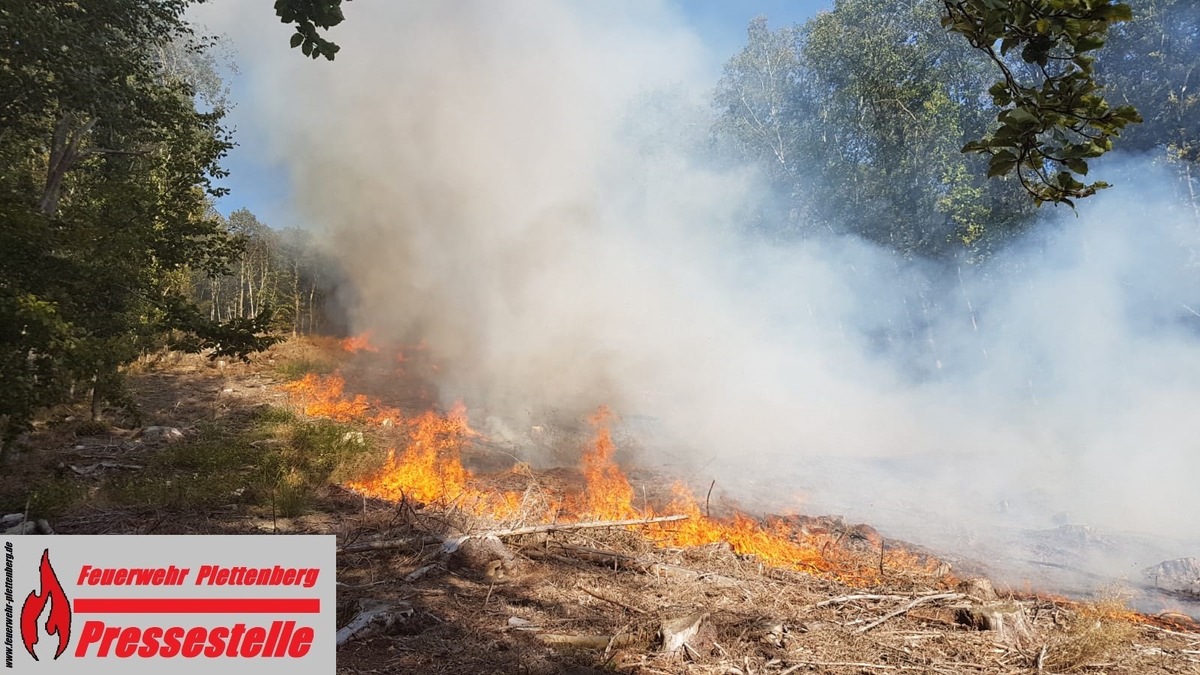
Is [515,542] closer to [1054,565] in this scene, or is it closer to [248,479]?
[248,479]

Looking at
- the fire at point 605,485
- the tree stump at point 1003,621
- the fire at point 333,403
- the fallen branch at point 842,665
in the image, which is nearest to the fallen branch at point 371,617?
the fallen branch at point 842,665

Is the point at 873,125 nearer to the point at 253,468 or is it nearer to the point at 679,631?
the point at 253,468

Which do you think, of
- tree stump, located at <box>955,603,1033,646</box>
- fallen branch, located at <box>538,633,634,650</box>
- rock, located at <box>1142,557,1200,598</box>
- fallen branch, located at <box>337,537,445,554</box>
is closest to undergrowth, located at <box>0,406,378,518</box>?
fallen branch, located at <box>337,537,445,554</box>

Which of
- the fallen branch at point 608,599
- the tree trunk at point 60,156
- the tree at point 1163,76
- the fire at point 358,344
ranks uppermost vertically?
the tree at point 1163,76

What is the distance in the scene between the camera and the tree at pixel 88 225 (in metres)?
5.18

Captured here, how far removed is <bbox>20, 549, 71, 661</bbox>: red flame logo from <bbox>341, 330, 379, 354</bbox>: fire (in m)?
15.0

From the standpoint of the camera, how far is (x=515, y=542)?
5.65 meters

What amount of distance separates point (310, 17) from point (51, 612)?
3553 mm

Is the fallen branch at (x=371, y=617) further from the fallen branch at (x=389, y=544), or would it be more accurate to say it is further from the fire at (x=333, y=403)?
the fire at (x=333, y=403)

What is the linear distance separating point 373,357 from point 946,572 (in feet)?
51.3

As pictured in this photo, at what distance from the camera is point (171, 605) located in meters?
3.24

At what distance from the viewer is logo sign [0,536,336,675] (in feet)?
10.1

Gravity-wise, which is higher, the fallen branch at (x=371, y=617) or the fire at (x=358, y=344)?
the fire at (x=358, y=344)

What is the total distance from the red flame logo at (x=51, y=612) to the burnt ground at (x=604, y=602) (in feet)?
4.68
